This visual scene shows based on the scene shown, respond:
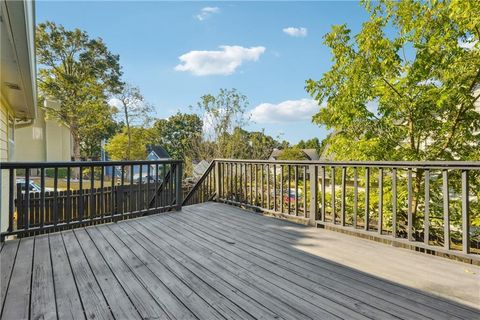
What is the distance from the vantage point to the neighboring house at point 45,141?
19.0 metres

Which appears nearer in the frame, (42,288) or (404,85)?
(42,288)

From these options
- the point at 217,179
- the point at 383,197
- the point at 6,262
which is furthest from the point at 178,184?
the point at 383,197

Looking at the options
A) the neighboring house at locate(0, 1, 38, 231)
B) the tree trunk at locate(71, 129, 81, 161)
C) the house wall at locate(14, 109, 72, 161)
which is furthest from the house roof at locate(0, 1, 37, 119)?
the house wall at locate(14, 109, 72, 161)

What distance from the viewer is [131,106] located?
54.9ft

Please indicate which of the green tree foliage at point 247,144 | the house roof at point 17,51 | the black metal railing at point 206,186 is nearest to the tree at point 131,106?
the green tree foliage at point 247,144

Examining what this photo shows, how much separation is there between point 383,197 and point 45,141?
24.2 meters

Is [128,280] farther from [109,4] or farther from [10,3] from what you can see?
[109,4]

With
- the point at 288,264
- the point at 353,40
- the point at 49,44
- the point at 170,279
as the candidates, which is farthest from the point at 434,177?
the point at 49,44

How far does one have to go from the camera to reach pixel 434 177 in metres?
4.44

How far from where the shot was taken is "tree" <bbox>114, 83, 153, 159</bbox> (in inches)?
654

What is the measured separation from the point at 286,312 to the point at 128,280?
115 cm

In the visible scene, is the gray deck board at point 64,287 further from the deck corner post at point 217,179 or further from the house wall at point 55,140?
the house wall at point 55,140

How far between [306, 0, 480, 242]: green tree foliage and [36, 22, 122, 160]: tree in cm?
1639

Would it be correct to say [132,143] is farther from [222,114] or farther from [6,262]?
[6,262]
